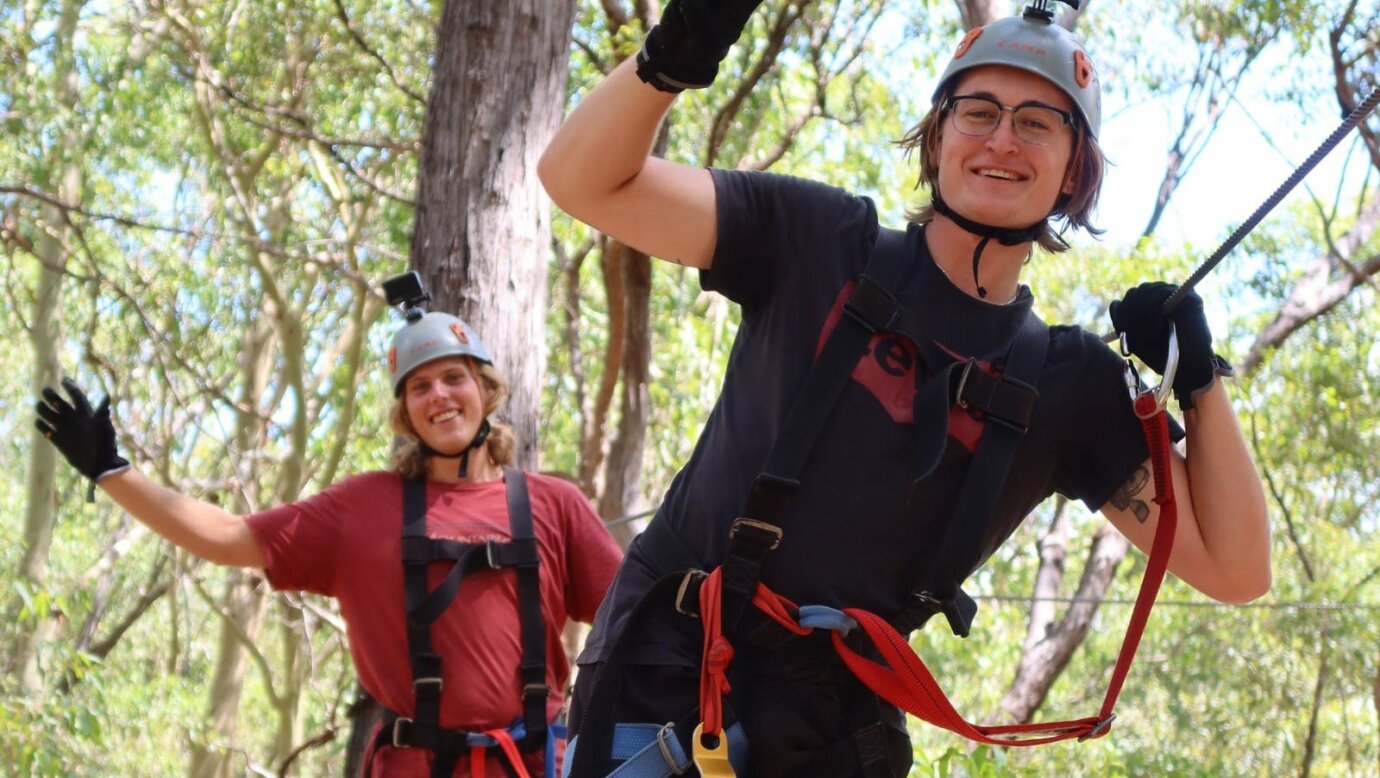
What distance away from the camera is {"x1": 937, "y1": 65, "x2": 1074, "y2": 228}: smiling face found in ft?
7.48

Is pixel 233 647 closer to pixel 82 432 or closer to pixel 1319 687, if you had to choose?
pixel 1319 687

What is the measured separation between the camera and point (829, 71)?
11.7m

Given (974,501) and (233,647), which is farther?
(233,647)

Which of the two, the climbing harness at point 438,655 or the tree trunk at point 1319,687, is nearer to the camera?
the climbing harness at point 438,655

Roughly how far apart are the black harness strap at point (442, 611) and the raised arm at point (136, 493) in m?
0.44

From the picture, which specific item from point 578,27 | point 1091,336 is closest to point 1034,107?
point 1091,336

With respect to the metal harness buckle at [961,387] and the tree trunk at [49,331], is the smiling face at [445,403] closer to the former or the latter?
the metal harness buckle at [961,387]

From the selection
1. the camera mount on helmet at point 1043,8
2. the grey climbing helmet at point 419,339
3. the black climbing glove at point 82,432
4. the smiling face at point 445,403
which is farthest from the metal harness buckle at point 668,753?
the black climbing glove at point 82,432

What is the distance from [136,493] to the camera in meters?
4.19

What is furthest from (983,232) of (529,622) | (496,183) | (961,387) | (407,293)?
(496,183)

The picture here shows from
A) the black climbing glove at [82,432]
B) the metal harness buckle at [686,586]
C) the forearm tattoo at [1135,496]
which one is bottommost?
the metal harness buckle at [686,586]

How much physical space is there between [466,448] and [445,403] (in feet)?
0.50

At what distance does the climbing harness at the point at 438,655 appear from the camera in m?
3.96

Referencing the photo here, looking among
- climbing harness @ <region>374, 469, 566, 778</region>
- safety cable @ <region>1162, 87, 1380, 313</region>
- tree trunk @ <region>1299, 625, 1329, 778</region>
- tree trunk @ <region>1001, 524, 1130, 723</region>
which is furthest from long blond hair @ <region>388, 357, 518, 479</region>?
tree trunk @ <region>1299, 625, 1329, 778</region>
